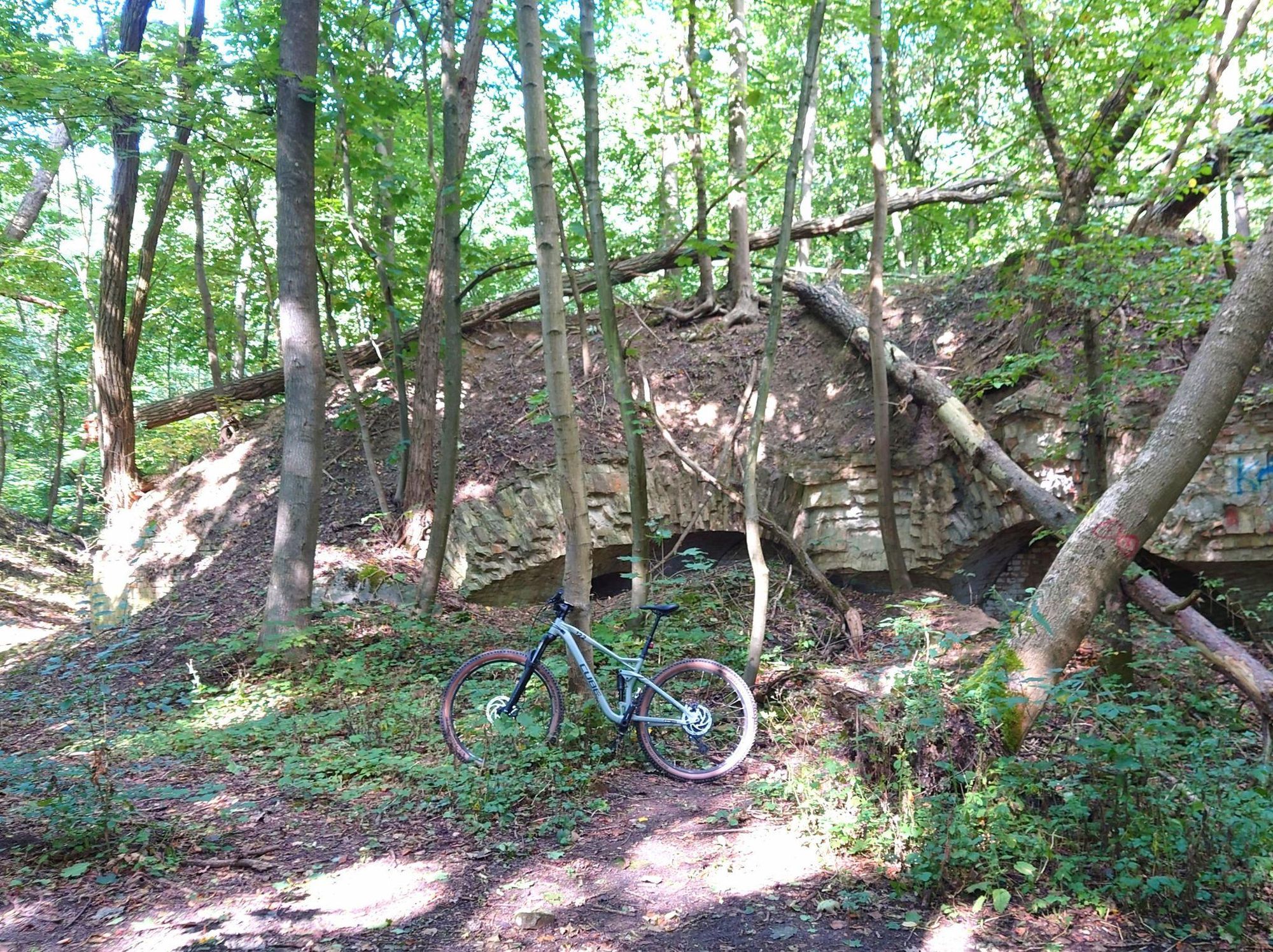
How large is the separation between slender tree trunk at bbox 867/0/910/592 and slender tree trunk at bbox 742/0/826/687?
1.27 meters

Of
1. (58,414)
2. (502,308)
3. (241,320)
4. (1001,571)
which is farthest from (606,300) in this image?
(58,414)

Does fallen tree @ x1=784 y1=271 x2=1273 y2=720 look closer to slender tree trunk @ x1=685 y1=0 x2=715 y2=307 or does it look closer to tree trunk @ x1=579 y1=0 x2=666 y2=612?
slender tree trunk @ x1=685 y1=0 x2=715 y2=307

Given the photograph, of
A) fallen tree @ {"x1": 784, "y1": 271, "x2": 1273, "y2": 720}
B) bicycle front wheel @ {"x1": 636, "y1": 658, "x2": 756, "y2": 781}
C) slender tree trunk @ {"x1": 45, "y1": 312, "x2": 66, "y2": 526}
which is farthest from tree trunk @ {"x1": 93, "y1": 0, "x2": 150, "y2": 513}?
bicycle front wheel @ {"x1": 636, "y1": 658, "x2": 756, "y2": 781}

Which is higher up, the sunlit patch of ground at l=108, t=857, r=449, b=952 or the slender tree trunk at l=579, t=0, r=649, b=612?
the slender tree trunk at l=579, t=0, r=649, b=612

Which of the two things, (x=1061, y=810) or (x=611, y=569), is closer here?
(x=1061, y=810)

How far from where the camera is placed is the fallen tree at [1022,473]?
15.8 ft

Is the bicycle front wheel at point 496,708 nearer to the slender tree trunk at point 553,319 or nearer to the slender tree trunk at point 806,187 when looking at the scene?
the slender tree trunk at point 553,319

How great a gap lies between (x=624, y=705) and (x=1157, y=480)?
3.22 metres

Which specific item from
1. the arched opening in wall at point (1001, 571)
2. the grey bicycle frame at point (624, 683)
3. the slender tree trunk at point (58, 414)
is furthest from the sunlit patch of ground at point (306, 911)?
the slender tree trunk at point (58, 414)

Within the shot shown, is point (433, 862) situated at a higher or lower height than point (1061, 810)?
lower

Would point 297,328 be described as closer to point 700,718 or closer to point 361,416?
point 361,416

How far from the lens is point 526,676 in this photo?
15.4 ft

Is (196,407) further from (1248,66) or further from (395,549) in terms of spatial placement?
(1248,66)

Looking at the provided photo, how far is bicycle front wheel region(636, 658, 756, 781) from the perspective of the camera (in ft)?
15.1
